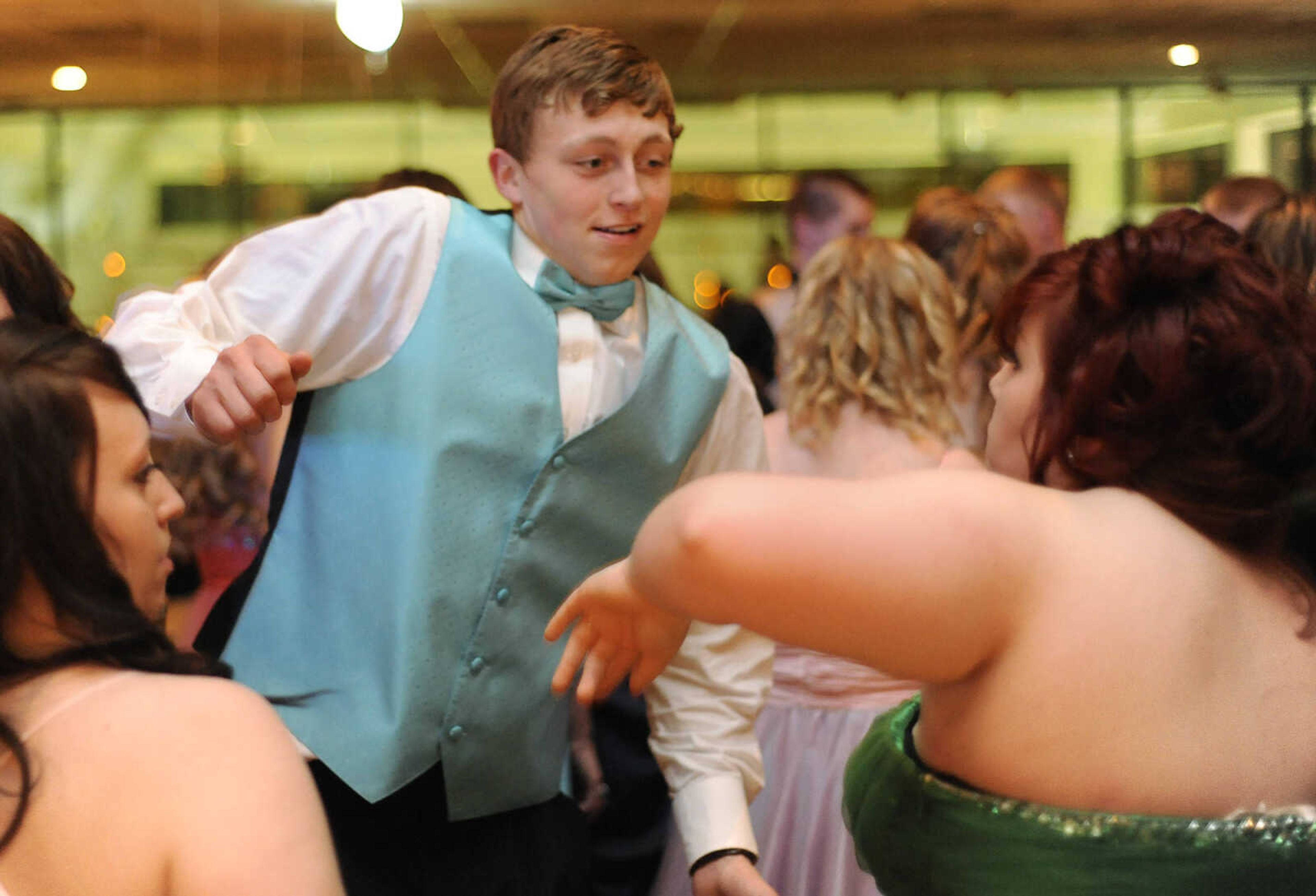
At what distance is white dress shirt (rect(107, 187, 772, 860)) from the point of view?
4.78ft

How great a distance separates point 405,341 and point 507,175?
295 millimetres

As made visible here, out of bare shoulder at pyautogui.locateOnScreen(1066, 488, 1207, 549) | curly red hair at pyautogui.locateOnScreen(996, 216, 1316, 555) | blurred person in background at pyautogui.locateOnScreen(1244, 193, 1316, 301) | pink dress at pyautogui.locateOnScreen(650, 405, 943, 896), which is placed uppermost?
blurred person in background at pyautogui.locateOnScreen(1244, 193, 1316, 301)

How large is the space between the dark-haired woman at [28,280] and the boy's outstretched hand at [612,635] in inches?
29.9

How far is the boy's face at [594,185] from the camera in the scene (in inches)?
64.4

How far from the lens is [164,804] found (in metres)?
0.85

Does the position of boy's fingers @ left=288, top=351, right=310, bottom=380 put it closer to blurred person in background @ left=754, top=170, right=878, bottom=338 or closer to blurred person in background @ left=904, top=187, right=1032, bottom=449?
blurred person in background @ left=904, top=187, right=1032, bottom=449

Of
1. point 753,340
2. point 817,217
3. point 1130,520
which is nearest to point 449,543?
point 1130,520

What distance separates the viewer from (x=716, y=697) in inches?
68.5

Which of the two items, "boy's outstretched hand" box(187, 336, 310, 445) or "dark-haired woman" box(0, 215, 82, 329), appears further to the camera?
"dark-haired woman" box(0, 215, 82, 329)

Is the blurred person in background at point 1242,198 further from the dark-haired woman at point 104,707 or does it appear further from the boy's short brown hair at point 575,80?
the dark-haired woman at point 104,707

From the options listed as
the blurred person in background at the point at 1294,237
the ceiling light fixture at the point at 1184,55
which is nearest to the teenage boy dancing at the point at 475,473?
the blurred person in background at the point at 1294,237

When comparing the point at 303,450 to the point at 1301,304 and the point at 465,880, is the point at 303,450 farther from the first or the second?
the point at 1301,304

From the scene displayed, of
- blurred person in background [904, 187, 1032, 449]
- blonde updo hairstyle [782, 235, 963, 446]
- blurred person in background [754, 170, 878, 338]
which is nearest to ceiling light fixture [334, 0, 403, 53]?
blurred person in background [754, 170, 878, 338]

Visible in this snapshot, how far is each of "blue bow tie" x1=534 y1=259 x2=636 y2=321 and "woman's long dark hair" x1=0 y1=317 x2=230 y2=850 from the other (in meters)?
0.74
